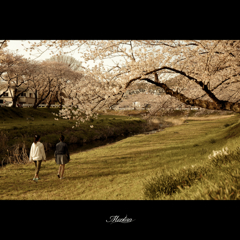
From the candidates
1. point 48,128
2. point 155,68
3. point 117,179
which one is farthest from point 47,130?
point 155,68

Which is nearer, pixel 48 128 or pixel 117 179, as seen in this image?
pixel 117 179

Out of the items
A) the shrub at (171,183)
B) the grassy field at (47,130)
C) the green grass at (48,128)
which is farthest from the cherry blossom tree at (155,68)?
the green grass at (48,128)

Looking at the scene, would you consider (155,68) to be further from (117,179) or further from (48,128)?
(48,128)

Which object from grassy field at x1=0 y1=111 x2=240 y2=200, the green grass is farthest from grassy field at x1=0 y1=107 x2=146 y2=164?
grassy field at x1=0 y1=111 x2=240 y2=200

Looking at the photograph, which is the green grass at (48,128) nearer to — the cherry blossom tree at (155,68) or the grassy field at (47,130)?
the grassy field at (47,130)

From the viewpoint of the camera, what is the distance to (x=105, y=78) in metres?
6.87

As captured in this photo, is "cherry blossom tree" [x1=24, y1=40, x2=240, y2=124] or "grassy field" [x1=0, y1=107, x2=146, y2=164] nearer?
"cherry blossom tree" [x1=24, y1=40, x2=240, y2=124]

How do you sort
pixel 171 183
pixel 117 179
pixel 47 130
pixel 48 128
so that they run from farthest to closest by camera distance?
pixel 48 128
pixel 47 130
pixel 117 179
pixel 171 183

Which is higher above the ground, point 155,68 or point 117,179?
point 155,68

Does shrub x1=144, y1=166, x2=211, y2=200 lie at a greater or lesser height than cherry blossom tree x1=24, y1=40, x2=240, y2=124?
lesser

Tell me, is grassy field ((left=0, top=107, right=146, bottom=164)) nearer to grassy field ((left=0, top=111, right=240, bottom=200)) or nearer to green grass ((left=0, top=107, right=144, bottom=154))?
green grass ((left=0, top=107, right=144, bottom=154))

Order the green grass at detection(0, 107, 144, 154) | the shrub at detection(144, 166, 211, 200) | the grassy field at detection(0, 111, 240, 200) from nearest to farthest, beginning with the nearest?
the grassy field at detection(0, 111, 240, 200) < the shrub at detection(144, 166, 211, 200) < the green grass at detection(0, 107, 144, 154)
